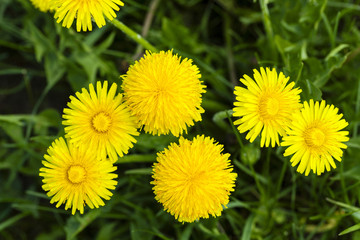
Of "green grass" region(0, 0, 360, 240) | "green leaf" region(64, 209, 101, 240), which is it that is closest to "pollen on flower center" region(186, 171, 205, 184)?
"green grass" region(0, 0, 360, 240)

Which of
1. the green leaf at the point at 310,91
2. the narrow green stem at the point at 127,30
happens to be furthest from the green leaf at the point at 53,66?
the green leaf at the point at 310,91

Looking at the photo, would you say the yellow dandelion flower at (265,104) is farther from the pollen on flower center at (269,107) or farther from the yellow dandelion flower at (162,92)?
the yellow dandelion flower at (162,92)

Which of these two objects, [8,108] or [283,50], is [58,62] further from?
[283,50]

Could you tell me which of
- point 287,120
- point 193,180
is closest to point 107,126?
point 193,180

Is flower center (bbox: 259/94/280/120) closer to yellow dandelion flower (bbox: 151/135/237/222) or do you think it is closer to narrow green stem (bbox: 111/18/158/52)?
yellow dandelion flower (bbox: 151/135/237/222)

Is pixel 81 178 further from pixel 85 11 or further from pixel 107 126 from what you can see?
pixel 85 11
